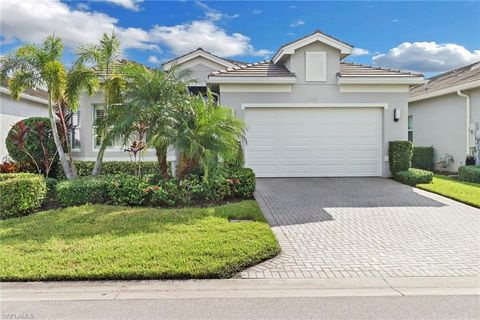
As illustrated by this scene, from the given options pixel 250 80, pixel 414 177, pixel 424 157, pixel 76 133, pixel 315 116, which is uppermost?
pixel 250 80

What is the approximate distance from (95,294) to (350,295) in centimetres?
300

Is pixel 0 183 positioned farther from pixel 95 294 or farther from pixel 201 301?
pixel 201 301

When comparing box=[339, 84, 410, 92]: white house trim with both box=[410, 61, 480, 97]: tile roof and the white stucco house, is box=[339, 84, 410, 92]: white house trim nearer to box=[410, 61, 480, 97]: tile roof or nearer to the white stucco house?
the white stucco house

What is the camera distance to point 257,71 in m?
12.6

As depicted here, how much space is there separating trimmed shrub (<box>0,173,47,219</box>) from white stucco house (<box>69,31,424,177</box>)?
4787 mm

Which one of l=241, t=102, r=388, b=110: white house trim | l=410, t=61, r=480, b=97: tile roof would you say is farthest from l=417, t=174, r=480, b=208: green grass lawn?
l=410, t=61, r=480, b=97: tile roof

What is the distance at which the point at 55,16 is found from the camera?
31.6 ft

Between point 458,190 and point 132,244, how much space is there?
981 cm

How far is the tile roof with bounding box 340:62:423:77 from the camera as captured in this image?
12.4 m

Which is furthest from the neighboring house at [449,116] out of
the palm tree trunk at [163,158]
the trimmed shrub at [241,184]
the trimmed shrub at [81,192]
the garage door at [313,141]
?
the trimmed shrub at [81,192]

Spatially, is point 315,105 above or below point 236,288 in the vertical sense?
above

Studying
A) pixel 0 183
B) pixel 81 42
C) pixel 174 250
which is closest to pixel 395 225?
pixel 174 250

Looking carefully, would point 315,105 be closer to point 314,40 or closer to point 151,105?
point 314,40

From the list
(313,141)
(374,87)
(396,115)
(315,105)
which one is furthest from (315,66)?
(396,115)
